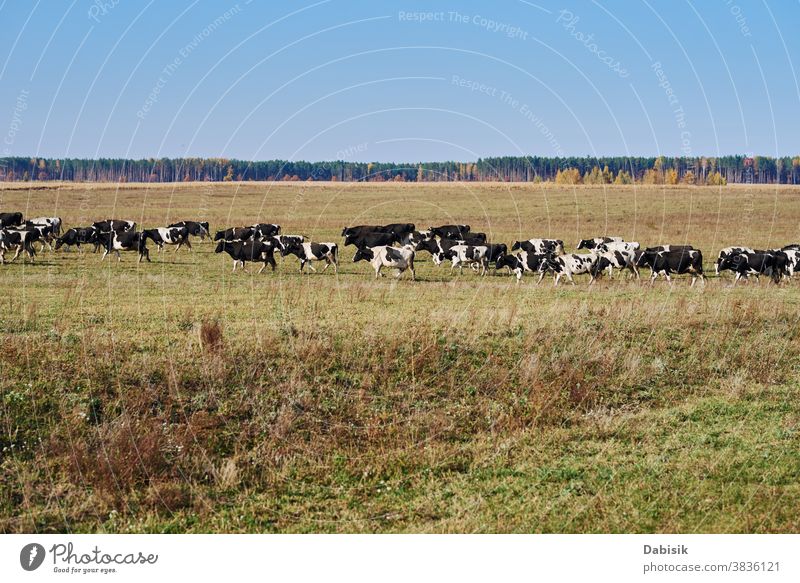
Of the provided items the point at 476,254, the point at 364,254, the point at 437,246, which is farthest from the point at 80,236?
the point at 476,254

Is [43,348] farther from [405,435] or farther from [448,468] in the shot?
[448,468]

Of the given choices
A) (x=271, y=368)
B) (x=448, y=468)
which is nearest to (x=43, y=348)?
(x=271, y=368)

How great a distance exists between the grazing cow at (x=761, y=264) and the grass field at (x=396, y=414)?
7.77m

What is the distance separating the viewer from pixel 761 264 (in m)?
29.5

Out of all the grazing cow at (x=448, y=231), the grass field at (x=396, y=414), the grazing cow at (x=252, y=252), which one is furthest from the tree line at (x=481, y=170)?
the grass field at (x=396, y=414)

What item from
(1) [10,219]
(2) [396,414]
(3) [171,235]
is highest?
(1) [10,219]

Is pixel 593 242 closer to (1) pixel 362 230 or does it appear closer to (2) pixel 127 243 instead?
(1) pixel 362 230

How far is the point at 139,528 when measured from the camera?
9.55 m

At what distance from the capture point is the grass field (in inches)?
393

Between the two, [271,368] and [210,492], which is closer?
[210,492]

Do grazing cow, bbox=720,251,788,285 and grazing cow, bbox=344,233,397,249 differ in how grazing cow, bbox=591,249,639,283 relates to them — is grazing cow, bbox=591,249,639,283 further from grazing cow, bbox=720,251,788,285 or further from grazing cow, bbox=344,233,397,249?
grazing cow, bbox=344,233,397,249

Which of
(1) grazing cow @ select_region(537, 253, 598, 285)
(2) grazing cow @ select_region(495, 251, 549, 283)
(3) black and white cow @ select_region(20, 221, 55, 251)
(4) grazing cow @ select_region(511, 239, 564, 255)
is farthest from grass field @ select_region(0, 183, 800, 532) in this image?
(3) black and white cow @ select_region(20, 221, 55, 251)

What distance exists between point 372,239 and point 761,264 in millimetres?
16992

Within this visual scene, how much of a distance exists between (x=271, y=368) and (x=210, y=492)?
3776 millimetres
